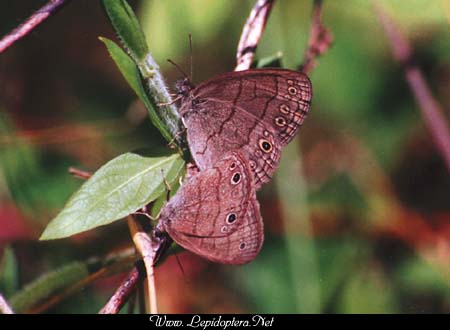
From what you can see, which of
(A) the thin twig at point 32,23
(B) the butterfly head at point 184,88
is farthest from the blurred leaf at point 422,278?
(A) the thin twig at point 32,23

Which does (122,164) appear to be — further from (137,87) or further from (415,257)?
(415,257)

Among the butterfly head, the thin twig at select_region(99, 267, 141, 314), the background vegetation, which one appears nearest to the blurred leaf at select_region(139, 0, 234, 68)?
the background vegetation

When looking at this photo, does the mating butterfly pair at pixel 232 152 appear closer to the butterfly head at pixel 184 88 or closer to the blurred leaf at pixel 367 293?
the butterfly head at pixel 184 88

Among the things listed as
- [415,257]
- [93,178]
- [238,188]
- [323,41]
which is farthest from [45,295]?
[415,257]

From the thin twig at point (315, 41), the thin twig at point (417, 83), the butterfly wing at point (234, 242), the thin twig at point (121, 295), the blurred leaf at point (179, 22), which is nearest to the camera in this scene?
the thin twig at point (121, 295)

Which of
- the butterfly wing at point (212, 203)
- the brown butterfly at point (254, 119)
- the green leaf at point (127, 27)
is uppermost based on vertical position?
the green leaf at point (127, 27)

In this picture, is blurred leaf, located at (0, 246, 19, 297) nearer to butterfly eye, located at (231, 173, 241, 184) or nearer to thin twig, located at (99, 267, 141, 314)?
thin twig, located at (99, 267, 141, 314)

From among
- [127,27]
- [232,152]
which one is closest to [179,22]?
[232,152]
